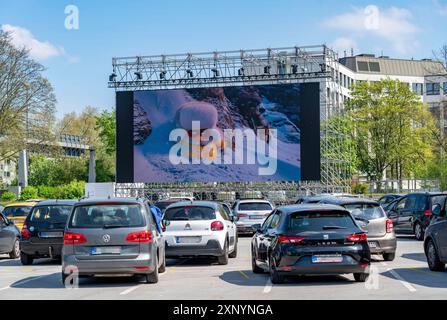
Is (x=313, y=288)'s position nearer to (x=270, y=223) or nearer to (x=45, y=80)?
(x=270, y=223)

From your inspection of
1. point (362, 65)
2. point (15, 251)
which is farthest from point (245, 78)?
point (362, 65)

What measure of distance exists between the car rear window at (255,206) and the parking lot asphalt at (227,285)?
1254 cm

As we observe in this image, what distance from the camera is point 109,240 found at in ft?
50.2

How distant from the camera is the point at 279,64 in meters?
51.7

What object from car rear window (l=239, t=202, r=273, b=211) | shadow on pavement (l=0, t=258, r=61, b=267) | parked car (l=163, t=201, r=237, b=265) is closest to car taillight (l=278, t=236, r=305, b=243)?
parked car (l=163, t=201, r=237, b=265)

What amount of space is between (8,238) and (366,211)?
9.81 metres

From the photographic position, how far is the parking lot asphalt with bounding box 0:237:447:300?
1364 centimetres

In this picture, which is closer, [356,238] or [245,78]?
[356,238]

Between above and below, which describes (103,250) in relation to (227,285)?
above

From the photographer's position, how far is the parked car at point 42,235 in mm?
21203

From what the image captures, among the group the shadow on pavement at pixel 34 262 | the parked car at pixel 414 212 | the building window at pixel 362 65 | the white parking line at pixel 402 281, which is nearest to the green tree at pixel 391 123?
the building window at pixel 362 65

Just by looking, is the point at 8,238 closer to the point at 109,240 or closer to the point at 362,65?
the point at 109,240

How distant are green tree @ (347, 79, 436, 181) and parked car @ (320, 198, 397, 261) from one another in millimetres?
61362

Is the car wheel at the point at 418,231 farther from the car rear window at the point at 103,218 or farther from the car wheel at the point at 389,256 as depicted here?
the car rear window at the point at 103,218
